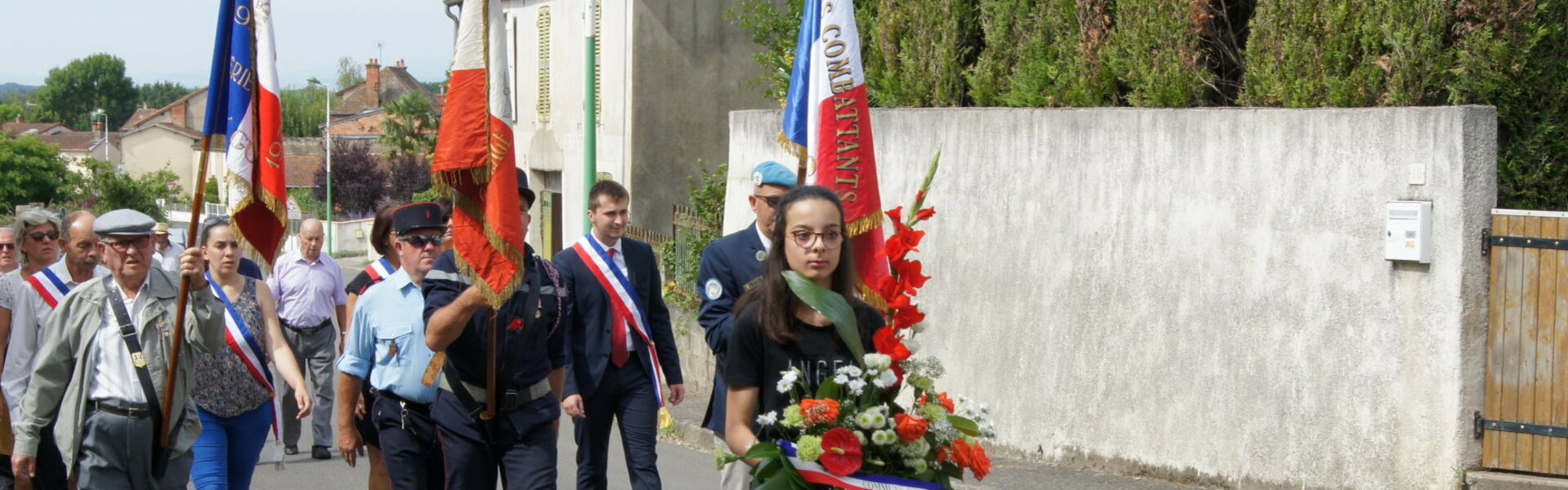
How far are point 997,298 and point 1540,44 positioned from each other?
12.1 ft

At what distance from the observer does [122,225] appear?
604cm

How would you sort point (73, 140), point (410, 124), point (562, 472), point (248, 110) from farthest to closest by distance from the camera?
1. point (73, 140)
2. point (410, 124)
3. point (562, 472)
4. point (248, 110)

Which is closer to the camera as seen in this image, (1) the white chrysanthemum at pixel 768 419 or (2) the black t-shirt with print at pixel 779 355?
(1) the white chrysanthemum at pixel 768 419

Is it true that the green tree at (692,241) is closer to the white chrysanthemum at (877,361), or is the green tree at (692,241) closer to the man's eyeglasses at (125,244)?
the man's eyeglasses at (125,244)

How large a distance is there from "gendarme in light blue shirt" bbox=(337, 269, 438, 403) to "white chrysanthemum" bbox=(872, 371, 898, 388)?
2.49 m

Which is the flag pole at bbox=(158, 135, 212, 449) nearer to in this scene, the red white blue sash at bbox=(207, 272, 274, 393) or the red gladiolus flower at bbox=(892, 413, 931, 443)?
the red white blue sash at bbox=(207, 272, 274, 393)

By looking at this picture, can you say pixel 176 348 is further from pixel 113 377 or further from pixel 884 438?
pixel 884 438

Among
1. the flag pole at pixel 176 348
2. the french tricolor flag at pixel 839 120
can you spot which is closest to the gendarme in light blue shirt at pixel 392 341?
the flag pole at pixel 176 348

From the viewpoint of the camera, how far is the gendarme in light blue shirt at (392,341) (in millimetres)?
6090

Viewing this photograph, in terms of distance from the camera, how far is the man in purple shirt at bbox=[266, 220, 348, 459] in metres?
10.8

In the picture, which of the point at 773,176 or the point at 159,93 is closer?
the point at 773,176

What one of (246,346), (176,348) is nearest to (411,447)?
(176,348)

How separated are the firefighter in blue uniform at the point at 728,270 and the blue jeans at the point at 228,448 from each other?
2.01 meters

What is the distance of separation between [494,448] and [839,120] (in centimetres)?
217
